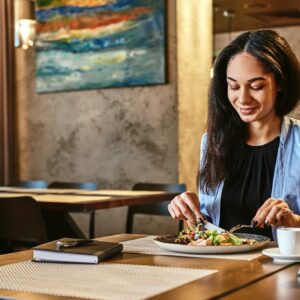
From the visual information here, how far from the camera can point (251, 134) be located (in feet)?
8.46

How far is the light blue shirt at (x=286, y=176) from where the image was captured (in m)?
2.38

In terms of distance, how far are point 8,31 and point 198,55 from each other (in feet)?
6.63

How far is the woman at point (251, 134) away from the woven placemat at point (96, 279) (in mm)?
789

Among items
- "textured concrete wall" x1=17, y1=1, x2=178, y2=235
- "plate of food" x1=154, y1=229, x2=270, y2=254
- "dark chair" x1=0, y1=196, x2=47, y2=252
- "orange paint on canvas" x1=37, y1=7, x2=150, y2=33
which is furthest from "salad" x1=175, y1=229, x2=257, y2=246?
"orange paint on canvas" x1=37, y1=7, x2=150, y2=33

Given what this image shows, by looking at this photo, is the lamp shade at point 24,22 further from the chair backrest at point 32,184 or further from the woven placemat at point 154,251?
the woven placemat at point 154,251

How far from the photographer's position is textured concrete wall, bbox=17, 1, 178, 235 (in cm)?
607

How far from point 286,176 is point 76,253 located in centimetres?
93

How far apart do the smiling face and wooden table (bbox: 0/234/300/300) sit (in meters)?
0.67

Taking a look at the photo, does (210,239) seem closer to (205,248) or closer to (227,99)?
(205,248)

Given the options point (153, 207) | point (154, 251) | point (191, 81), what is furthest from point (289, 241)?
point (191, 81)

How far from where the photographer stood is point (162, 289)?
1431 mm

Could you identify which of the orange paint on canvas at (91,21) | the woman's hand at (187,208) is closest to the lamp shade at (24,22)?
the orange paint on canvas at (91,21)

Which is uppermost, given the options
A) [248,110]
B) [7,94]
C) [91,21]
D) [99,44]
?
[91,21]

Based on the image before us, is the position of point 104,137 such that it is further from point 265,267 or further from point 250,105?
point 265,267
